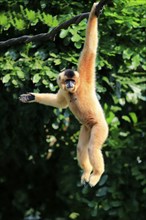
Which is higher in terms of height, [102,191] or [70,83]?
[70,83]

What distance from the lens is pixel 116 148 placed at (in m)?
9.39

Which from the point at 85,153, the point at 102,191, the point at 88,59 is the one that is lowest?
the point at 102,191

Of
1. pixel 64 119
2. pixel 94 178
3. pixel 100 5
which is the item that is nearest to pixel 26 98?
pixel 94 178

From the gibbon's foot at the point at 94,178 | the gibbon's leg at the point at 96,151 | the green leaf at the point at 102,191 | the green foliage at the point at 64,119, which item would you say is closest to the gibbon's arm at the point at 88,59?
the gibbon's leg at the point at 96,151

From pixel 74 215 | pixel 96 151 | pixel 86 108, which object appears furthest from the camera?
pixel 74 215

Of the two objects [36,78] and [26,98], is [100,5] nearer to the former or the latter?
[26,98]

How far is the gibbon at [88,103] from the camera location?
5980 millimetres

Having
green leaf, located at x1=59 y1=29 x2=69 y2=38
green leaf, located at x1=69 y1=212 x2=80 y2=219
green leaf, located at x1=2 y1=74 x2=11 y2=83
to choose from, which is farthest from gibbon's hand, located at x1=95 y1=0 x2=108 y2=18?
green leaf, located at x1=69 y1=212 x2=80 y2=219

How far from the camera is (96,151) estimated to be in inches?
235

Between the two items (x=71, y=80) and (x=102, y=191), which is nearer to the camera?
(x=71, y=80)

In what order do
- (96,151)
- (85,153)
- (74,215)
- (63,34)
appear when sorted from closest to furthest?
1. (96,151)
2. (85,153)
3. (63,34)
4. (74,215)

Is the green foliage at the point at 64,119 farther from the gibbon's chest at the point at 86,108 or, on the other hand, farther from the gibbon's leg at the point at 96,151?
the gibbon's leg at the point at 96,151

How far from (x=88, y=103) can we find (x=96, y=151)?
0.42 meters

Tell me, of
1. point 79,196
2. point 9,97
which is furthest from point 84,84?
point 79,196
